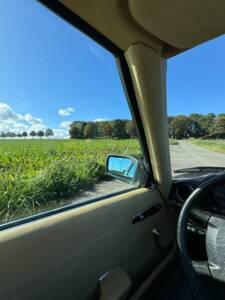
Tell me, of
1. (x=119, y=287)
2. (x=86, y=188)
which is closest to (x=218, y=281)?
(x=119, y=287)

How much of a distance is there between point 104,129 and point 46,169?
1.62 feet

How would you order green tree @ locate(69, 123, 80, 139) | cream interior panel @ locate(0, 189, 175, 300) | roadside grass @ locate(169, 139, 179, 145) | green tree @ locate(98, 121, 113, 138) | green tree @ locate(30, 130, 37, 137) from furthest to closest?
roadside grass @ locate(169, 139, 179, 145) → green tree @ locate(98, 121, 113, 138) → green tree @ locate(69, 123, 80, 139) → green tree @ locate(30, 130, 37, 137) → cream interior panel @ locate(0, 189, 175, 300)

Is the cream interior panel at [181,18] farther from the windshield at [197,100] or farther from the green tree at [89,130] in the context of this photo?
A: the green tree at [89,130]

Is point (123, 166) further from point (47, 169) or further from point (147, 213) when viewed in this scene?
point (47, 169)

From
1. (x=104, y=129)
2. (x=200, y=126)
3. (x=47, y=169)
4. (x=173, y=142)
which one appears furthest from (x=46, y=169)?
(x=200, y=126)

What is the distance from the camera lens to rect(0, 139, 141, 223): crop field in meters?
1.26

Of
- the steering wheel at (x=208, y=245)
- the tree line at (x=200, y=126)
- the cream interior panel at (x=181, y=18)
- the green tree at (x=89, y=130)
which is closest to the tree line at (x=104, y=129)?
the green tree at (x=89, y=130)

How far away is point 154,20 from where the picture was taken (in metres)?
1.28

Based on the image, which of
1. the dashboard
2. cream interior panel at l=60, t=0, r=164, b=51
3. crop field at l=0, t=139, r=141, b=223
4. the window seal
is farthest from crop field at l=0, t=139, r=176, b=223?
cream interior panel at l=60, t=0, r=164, b=51

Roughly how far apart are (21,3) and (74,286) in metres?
1.37

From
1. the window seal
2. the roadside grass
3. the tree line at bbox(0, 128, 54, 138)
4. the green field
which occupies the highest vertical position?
the window seal

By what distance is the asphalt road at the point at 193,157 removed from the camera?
202 centimetres

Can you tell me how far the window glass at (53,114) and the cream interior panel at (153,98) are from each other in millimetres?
141

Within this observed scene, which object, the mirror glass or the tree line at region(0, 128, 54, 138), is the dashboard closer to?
the mirror glass
